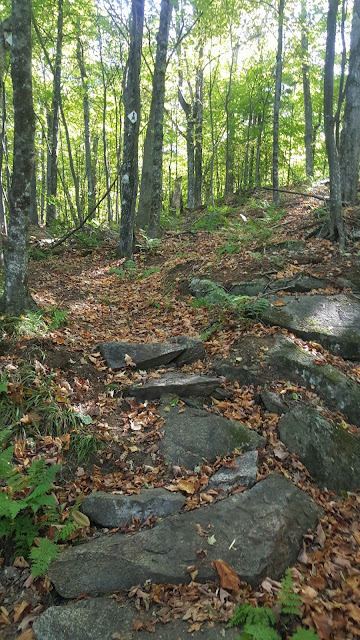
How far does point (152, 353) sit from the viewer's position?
228 inches

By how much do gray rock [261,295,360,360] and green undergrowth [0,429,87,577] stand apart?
419 centimetres

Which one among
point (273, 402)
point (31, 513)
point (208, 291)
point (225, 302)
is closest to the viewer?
point (31, 513)

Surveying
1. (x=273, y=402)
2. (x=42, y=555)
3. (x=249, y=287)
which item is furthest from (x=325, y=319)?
(x=42, y=555)

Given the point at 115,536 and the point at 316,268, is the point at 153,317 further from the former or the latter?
the point at 115,536

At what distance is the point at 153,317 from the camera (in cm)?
761

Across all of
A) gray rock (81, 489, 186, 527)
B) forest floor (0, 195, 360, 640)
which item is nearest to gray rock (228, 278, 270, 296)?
forest floor (0, 195, 360, 640)

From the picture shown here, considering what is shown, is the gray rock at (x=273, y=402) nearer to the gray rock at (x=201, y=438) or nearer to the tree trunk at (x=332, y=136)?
the gray rock at (x=201, y=438)

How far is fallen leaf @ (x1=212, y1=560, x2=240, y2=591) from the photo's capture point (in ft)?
Answer: 9.36

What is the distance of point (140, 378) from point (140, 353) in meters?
Result: 0.52

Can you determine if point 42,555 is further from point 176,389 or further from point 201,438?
point 176,389

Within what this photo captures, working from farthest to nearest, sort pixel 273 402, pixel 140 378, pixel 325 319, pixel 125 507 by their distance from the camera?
pixel 325 319 → pixel 140 378 → pixel 273 402 → pixel 125 507

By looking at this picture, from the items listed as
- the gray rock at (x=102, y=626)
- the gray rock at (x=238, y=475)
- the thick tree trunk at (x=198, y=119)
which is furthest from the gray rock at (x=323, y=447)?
the thick tree trunk at (x=198, y=119)

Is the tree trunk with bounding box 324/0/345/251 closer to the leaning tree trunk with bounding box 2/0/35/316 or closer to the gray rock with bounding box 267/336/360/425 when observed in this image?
the gray rock with bounding box 267/336/360/425

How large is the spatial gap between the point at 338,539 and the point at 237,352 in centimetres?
273
